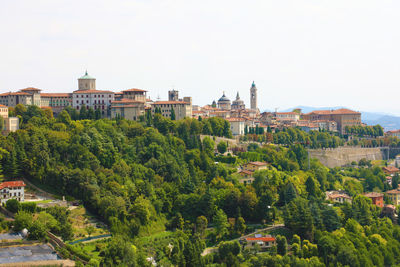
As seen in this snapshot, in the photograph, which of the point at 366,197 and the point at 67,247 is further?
the point at 366,197

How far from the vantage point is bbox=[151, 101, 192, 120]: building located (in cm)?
6047

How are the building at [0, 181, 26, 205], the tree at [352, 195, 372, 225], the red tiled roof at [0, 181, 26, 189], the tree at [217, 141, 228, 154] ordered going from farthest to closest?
1. the tree at [217, 141, 228, 154]
2. the tree at [352, 195, 372, 225]
3. the red tiled roof at [0, 181, 26, 189]
4. the building at [0, 181, 26, 205]

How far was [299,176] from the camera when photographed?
168 feet

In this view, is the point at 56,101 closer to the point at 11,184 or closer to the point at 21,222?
the point at 11,184

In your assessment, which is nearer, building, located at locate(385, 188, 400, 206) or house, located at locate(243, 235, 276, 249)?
house, located at locate(243, 235, 276, 249)

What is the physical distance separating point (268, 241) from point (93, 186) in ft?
41.7

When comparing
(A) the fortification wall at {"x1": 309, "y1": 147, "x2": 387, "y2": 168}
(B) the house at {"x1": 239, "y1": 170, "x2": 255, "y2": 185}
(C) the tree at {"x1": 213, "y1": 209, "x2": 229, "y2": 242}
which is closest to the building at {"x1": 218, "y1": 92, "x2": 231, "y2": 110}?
(A) the fortification wall at {"x1": 309, "y1": 147, "x2": 387, "y2": 168}

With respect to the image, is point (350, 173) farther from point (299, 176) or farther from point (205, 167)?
point (205, 167)

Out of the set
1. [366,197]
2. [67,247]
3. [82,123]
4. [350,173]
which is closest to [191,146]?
[82,123]

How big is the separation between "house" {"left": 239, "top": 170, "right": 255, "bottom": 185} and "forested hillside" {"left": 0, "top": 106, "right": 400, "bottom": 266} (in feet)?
2.47

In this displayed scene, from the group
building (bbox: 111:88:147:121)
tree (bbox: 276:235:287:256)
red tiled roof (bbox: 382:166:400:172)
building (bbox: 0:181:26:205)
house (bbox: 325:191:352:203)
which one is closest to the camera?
building (bbox: 0:181:26:205)

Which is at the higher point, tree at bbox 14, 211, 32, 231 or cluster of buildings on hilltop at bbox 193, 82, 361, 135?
cluster of buildings on hilltop at bbox 193, 82, 361, 135

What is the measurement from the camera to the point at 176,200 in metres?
40.7

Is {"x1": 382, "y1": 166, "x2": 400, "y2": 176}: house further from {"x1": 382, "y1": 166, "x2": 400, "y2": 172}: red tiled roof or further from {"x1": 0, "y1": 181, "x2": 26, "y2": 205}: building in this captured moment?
{"x1": 0, "y1": 181, "x2": 26, "y2": 205}: building
